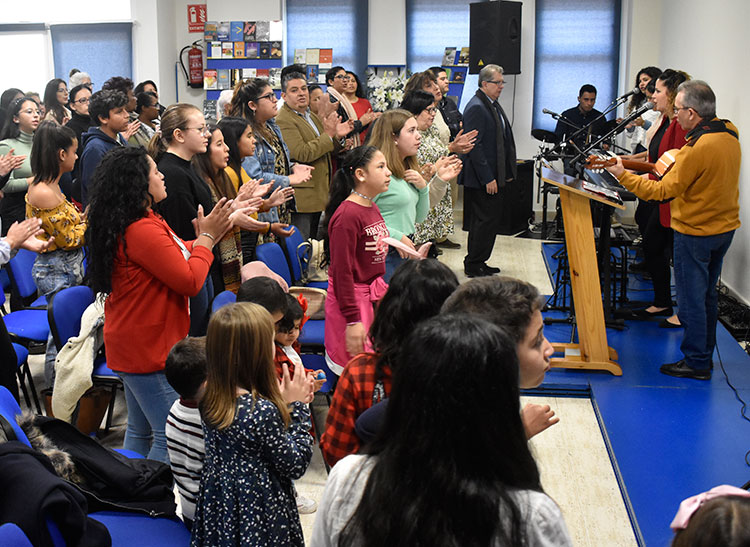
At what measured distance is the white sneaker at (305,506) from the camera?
10.5 feet

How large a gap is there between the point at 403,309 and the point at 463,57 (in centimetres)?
867

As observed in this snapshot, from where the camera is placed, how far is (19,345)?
389 cm

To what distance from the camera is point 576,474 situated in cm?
359

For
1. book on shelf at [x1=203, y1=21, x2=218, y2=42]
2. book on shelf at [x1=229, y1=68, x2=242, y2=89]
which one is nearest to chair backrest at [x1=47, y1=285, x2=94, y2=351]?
book on shelf at [x1=229, y1=68, x2=242, y2=89]

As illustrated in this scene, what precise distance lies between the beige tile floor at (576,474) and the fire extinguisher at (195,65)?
641 centimetres

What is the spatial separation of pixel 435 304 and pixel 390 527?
891mm

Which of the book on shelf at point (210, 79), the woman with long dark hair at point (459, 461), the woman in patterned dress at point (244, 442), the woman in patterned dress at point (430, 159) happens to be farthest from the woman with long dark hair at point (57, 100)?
the woman with long dark hair at point (459, 461)

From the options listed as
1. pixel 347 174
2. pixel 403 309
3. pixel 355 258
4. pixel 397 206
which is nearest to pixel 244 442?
pixel 403 309

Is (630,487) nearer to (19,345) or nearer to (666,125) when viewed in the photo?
(19,345)

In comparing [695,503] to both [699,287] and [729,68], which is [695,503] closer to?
[699,287]

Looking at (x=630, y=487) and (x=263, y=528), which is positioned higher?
(x=263, y=528)

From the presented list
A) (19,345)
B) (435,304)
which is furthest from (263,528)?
(19,345)

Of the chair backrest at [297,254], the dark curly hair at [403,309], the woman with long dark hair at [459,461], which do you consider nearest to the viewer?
the woman with long dark hair at [459,461]

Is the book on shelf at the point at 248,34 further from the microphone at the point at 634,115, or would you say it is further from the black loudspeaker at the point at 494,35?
the microphone at the point at 634,115
